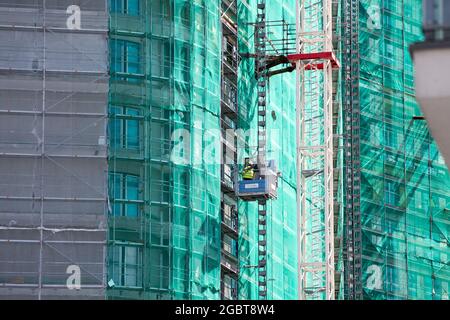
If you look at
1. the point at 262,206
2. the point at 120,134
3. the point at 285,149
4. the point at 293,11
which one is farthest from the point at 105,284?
the point at 293,11

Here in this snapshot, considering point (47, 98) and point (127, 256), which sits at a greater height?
point (47, 98)

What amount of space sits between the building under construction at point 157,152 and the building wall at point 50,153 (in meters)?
0.04

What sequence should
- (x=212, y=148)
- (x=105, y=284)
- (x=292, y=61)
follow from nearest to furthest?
(x=105, y=284), (x=212, y=148), (x=292, y=61)

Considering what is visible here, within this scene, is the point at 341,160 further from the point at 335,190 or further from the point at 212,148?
the point at 212,148

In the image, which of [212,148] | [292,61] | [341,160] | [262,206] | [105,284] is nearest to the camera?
[105,284]

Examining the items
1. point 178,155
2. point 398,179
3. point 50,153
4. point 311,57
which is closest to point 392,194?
point 398,179

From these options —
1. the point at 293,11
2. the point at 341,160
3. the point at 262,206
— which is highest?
the point at 293,11

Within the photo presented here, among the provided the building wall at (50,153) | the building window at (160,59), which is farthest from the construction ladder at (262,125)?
the building wall at (50,153)

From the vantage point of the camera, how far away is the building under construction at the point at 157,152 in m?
40.6

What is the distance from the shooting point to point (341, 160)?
59.7 meters

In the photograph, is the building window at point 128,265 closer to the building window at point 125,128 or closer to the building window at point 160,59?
the building window at point 125,128

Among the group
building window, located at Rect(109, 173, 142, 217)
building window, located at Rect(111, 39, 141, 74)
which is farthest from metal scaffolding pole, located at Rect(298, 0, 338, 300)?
building window, located at Rect(109, 173, 142, 217)

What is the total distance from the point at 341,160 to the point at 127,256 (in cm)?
2038

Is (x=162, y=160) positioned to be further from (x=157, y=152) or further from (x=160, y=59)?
(x=160, y=59)
